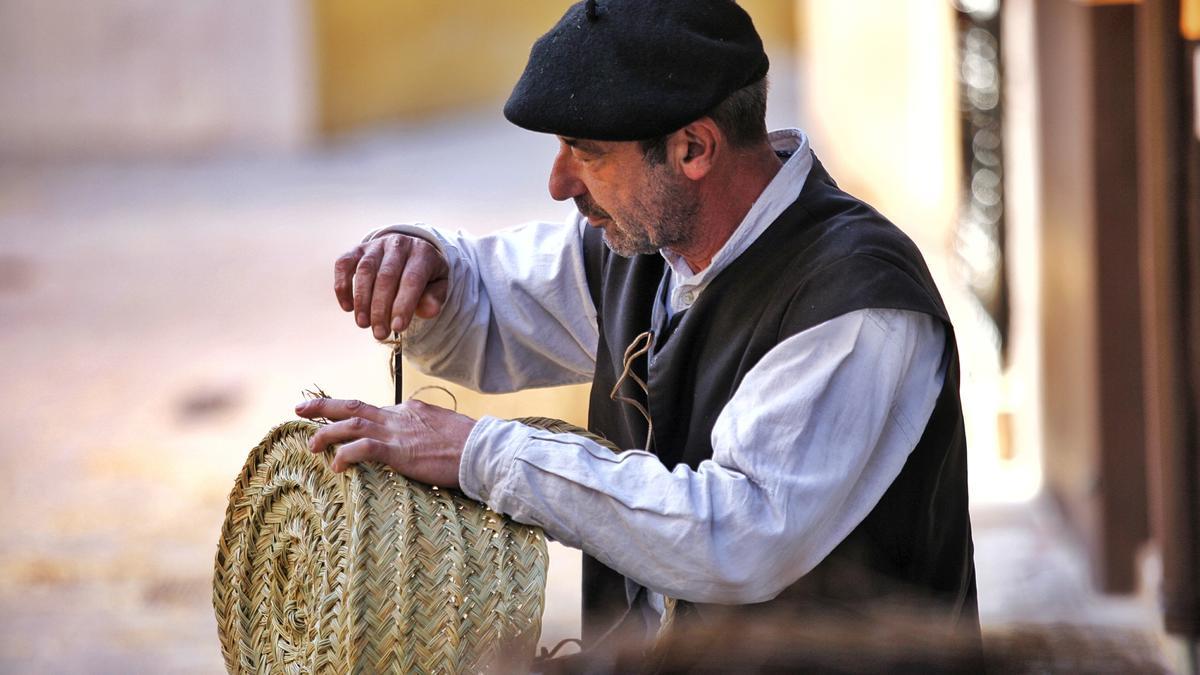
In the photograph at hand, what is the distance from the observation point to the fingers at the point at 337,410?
7.03ft

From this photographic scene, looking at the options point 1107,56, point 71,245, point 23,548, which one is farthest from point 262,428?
point 71,245

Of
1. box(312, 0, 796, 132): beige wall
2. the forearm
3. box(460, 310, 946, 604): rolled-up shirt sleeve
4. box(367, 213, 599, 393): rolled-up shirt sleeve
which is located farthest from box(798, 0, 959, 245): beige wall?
the forearm

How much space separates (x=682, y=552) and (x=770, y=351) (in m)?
0.32

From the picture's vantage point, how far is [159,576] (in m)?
5.80

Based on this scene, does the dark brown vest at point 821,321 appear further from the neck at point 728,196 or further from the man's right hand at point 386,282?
the man's right hand at point 386,282

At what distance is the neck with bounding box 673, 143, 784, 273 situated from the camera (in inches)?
92.3

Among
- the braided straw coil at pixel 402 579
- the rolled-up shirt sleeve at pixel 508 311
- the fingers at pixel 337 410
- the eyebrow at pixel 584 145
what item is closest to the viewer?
the braided straw coil at pixel 402 579

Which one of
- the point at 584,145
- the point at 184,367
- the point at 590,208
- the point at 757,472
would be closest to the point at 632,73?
the point at 584,145

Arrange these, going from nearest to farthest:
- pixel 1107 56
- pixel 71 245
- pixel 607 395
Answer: pixel 607 395 → pixel 1107 56 → pixel 71 245

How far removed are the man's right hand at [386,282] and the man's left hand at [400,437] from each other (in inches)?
14.2

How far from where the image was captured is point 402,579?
2.00 metres

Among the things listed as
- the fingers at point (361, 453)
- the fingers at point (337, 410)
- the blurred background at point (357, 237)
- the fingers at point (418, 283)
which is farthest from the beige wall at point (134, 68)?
the fingers at point (361, 453)

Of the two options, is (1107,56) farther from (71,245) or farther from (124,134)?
→ (124,134)

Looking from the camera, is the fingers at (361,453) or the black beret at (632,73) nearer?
the fingers at (361,453)
